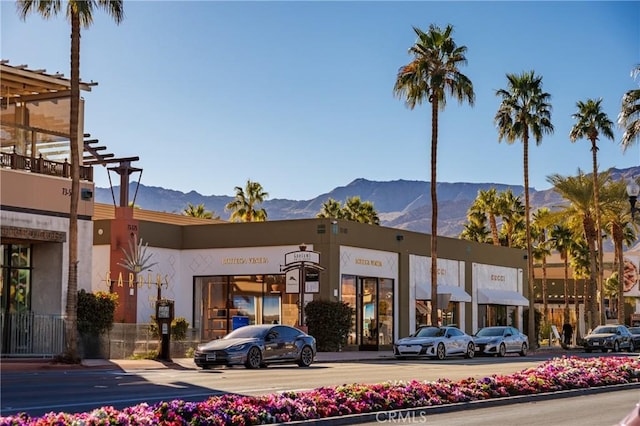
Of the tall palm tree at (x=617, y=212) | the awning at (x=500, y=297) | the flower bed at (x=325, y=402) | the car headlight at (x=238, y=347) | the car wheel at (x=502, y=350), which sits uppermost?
the tall palm tree at (x=617, y=212)

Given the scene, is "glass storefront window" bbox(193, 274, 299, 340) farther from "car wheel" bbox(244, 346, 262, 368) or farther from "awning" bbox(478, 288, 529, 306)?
"awning" bbox(478, 288, 529, 306)

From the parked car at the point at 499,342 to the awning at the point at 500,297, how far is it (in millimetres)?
14974

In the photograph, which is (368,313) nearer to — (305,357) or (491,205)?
(305,357)

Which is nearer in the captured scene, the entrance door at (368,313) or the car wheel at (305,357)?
the car wheel at (305,357)

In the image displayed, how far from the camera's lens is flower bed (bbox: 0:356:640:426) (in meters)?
12.6

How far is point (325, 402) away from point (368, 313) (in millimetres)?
32448

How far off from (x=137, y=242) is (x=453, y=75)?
16.8m

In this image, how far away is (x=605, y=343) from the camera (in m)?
48.1

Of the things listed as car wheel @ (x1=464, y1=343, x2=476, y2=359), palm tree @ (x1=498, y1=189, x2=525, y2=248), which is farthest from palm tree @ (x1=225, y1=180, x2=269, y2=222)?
car wheel @ (x1=464, y1=343, x2=476, y2=359)

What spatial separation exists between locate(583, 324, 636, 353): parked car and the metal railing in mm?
26962

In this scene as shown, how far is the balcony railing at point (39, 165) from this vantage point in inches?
1281

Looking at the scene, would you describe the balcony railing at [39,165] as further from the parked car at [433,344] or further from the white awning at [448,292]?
the white awning at [448,292]

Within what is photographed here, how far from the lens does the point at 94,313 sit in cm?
3359

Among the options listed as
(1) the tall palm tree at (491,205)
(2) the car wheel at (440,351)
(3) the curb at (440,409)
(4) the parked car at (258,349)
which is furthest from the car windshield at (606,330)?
(1) the tall palm tree at (491,205)
